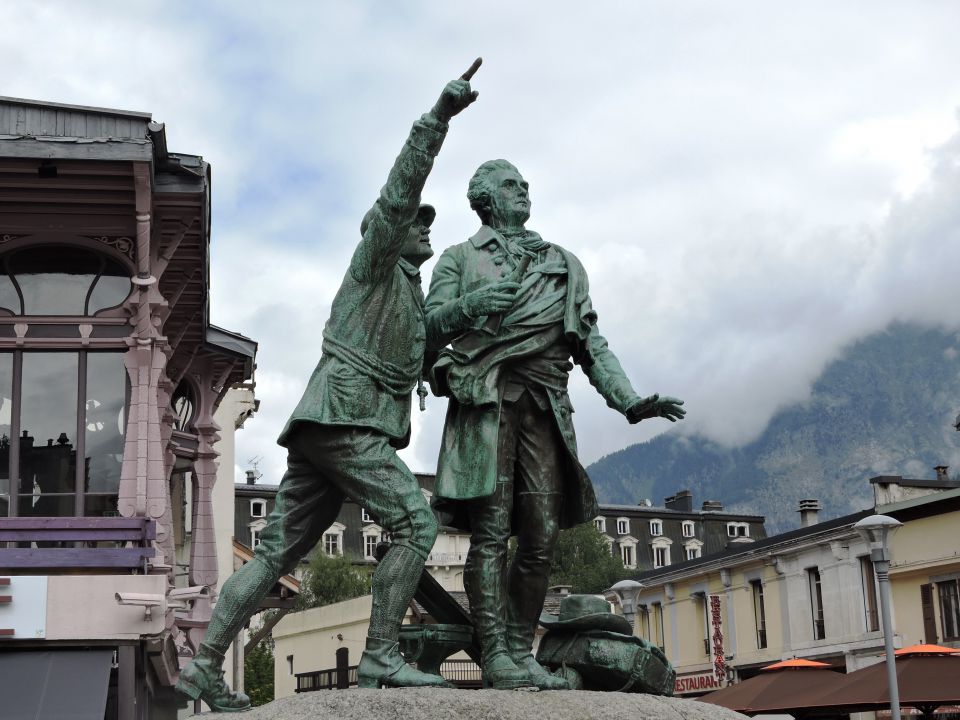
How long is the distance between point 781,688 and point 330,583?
3537 centimetres

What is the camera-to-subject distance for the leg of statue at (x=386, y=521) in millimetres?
6543

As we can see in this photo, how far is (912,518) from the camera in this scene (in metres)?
37.0

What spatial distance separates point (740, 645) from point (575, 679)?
40.9 metres

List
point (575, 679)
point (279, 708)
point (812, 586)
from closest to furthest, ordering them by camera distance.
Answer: point (279, 708) → point (575, 679) → point (812, 586)

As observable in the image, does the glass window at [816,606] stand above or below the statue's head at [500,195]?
below

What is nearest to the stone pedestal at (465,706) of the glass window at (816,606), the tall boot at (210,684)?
the tall boot at (210,684)

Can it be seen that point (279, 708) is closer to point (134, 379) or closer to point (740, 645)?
point (134, 379)

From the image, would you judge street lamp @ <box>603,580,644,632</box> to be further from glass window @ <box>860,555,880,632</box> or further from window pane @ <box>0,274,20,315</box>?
glass window @ <box>860,555,880,632</box>

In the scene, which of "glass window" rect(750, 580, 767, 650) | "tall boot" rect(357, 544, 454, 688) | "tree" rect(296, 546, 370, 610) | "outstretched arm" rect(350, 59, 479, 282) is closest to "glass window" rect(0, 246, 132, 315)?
"outstretched arm" rect(350, 59, 479, 282)

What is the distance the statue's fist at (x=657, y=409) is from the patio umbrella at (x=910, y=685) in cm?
1469

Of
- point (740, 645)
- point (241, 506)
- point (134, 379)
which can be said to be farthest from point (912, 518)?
point (241, 506)

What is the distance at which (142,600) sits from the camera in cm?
1859

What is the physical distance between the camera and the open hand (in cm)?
684

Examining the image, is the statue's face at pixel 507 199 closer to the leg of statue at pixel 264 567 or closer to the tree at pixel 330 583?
the leg of statue at pixel 264 567
